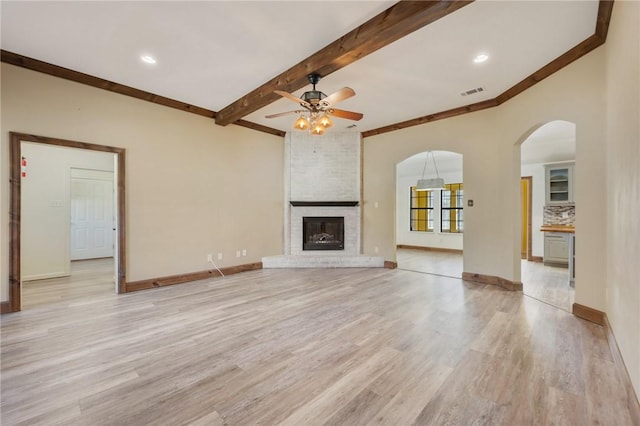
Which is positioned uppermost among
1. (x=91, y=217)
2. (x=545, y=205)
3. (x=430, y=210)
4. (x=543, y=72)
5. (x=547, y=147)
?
(x=543, y=72)

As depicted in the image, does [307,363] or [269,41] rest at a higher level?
[269,41]

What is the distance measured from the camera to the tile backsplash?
630 cm

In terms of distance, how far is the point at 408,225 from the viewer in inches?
375

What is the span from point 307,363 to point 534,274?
5348mm

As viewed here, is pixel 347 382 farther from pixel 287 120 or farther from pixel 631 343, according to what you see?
pixel 287 120

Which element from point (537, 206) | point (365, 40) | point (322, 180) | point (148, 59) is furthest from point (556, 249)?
point (148, 59)

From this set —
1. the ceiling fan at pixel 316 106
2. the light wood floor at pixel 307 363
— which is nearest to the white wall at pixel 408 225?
the light wood floor at pixel 307 363

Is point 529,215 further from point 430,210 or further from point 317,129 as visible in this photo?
point 317,129

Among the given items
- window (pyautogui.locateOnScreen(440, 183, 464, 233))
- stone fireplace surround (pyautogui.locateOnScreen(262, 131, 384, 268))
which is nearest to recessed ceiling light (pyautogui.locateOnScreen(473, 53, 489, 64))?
stone fireplace surround (pyautogui.locateOnScreen(262, 131, 384, 268))

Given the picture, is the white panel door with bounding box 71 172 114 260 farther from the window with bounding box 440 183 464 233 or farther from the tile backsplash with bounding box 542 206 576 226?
the tile backsplash with bounding box 542 206 576 226

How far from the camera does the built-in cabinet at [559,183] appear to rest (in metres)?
6.19

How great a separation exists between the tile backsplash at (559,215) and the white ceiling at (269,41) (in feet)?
13.9

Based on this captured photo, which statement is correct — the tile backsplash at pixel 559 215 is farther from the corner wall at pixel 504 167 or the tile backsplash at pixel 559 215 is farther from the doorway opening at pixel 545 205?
the corner wall at pixel 504 167

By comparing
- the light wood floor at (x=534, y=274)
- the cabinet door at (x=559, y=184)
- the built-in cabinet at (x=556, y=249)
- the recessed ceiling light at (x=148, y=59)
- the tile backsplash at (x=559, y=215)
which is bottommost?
the light wood floor at (x=534, y=274)
